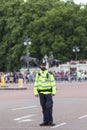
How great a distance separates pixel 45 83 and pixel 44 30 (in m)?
66.6

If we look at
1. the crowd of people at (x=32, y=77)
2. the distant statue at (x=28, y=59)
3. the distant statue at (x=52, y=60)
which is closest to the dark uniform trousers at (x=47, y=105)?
the distant statue at (x=28, y=59)

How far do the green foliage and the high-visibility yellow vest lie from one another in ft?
207

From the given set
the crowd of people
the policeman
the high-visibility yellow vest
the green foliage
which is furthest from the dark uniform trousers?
the green foliage

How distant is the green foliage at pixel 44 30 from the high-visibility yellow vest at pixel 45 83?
63.1 metres

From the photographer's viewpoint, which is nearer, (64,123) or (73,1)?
(64,123)

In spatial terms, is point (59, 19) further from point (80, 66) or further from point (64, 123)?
point (64, 123)

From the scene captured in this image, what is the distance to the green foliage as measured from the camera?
261 ft

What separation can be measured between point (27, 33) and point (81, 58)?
9.16 meters

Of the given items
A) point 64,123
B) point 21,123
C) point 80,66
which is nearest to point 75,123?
point 64,123

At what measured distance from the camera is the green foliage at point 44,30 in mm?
79500

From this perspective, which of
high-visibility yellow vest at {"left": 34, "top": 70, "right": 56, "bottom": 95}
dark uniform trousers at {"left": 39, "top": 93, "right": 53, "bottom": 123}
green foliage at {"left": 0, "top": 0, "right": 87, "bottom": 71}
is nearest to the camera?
dark uniform trousers at {"left": 39, "top": 93, "right": 53, "bottom": 123}

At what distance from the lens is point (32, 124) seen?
15.1 meters

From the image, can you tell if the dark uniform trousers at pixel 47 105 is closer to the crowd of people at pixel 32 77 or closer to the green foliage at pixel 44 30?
the crowd of people at pixel 32 77

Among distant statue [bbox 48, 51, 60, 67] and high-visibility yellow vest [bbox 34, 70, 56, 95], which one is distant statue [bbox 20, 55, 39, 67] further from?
high-visibility yellow vest [bbox 34, 70, 56, 95]
